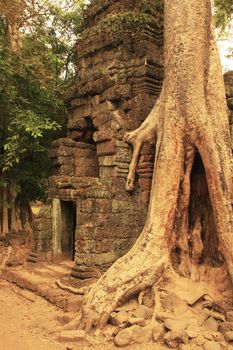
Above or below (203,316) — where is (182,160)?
above

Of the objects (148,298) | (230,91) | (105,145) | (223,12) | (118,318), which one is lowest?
(118,318)

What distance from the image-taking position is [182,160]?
4980 mm

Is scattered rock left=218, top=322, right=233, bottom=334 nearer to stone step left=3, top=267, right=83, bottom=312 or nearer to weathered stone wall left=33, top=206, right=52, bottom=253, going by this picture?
stone step left=3, top=267, right=83, bottom=312

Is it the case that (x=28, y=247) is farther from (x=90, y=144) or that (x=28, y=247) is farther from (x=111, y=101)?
(x=111, y=101)

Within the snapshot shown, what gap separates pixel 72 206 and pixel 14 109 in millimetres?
2440

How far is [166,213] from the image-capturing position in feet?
15.9

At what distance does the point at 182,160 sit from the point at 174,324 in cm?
213

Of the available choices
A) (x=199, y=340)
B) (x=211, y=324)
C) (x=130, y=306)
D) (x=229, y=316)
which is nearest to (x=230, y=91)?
(x=229, y=316)

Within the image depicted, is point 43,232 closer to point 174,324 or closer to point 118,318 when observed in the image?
point 118,318

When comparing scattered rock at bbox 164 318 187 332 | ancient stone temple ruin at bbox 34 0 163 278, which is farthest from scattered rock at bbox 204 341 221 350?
ancient stone temple ruin at bbox 34 0 163 278

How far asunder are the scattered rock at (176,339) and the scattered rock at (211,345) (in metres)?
0.21

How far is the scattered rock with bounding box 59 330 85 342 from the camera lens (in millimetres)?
4074

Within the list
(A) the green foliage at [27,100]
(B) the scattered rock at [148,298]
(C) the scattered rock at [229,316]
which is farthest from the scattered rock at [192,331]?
(A) the green foliage at [27,100]

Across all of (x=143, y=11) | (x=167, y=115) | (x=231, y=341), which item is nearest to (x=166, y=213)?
(x=167, y=115)
